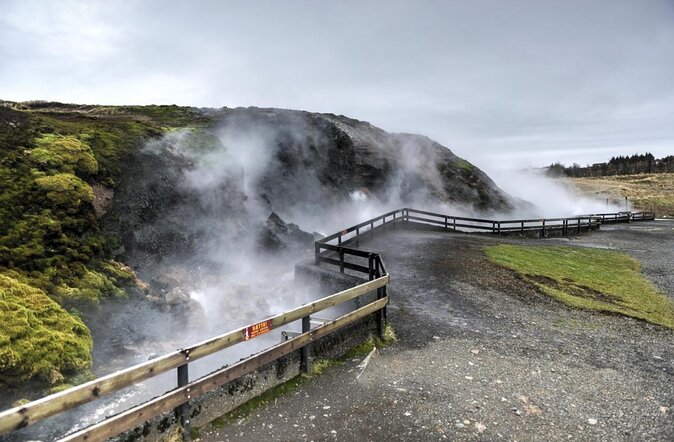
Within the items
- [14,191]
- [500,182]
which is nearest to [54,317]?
[14,191]

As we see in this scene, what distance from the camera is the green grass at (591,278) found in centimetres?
1182

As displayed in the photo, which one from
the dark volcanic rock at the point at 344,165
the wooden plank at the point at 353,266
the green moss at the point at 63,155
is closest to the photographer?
the wooden plank at the point at 353,266

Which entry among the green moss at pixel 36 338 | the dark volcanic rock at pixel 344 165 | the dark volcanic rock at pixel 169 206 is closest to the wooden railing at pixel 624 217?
the dark volcanic rock at pixel 344 165

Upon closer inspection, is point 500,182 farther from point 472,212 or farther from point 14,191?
point 14,191

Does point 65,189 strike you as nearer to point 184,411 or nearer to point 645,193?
point 184,411

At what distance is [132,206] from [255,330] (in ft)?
41.0

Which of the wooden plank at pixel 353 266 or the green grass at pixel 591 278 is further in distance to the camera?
the green grass at pixel 591 278

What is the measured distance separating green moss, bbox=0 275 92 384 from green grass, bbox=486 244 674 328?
12899 millimetres

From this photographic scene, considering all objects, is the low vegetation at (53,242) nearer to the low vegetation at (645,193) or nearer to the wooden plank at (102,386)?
the wooden plank at (102,386)

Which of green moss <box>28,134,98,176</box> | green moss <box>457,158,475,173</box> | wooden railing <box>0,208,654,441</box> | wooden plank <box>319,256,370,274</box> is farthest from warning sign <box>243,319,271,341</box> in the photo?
green moss <box>457,158,475,173</box>

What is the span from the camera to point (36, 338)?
24.4ft

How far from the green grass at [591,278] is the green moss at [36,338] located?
12899 millimetres

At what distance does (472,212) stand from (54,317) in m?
39.4

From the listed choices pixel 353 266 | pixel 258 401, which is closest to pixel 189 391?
pixel 258 401
